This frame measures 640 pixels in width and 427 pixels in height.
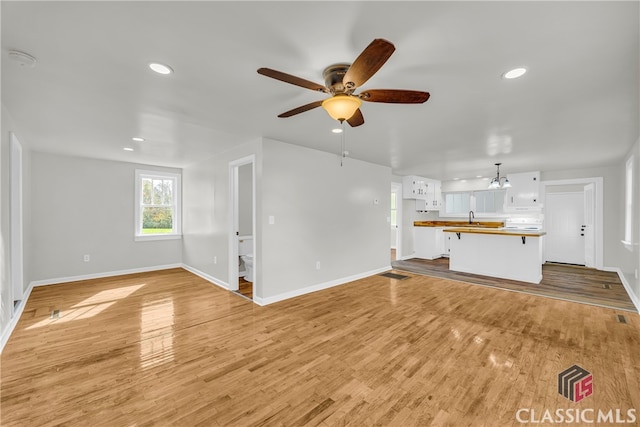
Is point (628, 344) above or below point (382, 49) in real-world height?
below

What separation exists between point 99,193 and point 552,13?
22.4 feet

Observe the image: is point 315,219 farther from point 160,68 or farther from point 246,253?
point 160,68

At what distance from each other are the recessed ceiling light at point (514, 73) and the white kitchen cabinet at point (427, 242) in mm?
5924

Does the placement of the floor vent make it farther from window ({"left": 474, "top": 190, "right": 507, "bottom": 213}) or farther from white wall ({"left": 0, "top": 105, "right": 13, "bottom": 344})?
white wall ({"left": 0, "top": 105, "right": 13, "bottom": 344})

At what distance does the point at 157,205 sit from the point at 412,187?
6.31 meters

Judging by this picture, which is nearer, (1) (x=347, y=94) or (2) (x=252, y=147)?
(1) (x=347, y=94)

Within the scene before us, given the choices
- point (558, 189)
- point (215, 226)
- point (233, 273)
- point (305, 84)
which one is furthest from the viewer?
point (558, 189)

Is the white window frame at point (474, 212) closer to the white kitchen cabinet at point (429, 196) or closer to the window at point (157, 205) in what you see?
the white kitchen cabinet at point (429, 196)

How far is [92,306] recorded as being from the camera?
3723 millimetres

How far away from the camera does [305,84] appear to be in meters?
1.67

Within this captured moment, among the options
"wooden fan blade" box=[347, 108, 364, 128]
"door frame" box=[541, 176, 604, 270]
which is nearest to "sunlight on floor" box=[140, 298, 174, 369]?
"wooden fan blade" box=[347, 108, 364, 128]

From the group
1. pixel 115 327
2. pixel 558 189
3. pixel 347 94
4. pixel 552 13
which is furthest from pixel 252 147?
pixel 558 189

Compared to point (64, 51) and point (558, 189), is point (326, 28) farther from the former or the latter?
point (558, 189)

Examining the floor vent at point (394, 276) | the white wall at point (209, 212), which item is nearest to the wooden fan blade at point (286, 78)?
the white wall at point (209, 212)
